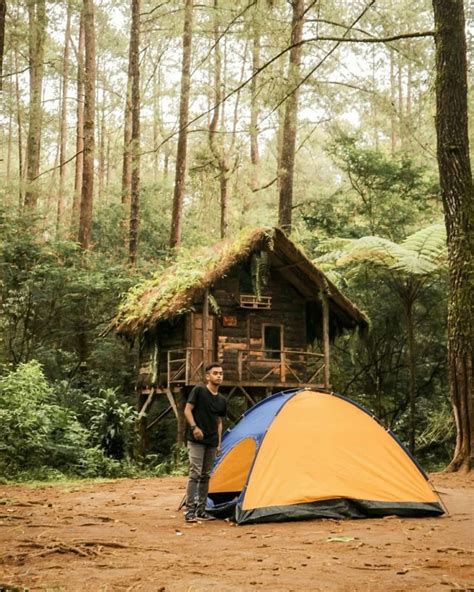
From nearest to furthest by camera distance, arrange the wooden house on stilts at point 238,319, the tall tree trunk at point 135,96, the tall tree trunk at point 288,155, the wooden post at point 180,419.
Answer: the wooden post at point 180,419 → the wooden house on stilts at point 238,319 → the tall tree trunk at point 288,155 → the tall tree trunk at point 135,96

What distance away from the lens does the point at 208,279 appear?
18719 millimetres

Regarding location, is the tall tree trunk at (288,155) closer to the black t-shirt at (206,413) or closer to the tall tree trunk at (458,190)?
the tall tree trunk at (458,190)

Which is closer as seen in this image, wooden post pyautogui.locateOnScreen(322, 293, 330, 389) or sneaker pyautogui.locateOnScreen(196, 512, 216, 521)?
sneaker pyautogui.locateOnScreen(196, 512, 216, 521)

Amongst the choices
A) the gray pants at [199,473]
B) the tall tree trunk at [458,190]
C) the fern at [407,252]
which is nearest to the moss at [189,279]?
the fern at [407,252]

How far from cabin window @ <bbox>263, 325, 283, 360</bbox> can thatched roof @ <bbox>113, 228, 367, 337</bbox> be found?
1.55m

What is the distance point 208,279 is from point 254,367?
125 inches

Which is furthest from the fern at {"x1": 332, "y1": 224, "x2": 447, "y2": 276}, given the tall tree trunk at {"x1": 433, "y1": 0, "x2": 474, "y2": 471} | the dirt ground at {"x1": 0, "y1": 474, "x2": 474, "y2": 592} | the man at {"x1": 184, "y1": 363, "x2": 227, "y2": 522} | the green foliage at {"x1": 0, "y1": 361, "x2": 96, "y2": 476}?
the man at {"x1": 184, "y1": 363, "x2": 227, "y2": 522}

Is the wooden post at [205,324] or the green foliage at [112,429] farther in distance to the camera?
the wooden post at [205,324]

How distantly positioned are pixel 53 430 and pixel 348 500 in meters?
9.02

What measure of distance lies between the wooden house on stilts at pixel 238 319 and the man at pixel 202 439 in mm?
9952

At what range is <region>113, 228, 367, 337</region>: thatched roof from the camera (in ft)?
61.1

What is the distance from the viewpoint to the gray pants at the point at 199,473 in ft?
27.1

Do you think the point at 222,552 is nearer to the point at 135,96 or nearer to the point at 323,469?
the point at 323,469

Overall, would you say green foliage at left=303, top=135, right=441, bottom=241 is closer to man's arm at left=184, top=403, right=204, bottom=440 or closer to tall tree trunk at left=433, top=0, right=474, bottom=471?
tall tree trunk at left=433, top=0, right=474, bottom=471
